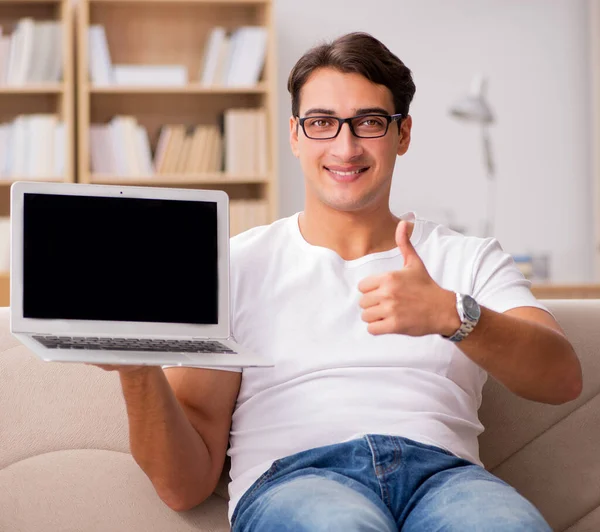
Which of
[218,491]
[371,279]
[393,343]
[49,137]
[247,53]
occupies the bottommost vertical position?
[218,491]

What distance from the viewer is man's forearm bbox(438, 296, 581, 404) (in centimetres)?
119

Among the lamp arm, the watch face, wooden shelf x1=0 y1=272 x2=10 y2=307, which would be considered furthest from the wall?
the watch face

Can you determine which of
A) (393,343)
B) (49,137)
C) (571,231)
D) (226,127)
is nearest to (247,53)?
(226,127)

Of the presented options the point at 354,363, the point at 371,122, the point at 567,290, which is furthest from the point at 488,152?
the point at 354,363

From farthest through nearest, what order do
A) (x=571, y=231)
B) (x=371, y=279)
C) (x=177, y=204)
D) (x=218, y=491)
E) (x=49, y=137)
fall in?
(x=571, y=231)
(x=49, y=137)
(x=218, y=491)
(x=177, y=204)
(x=371, y=279)

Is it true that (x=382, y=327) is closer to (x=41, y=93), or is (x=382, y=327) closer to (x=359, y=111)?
(x=359, y=111)

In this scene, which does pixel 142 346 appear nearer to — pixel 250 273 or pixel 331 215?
pixel 250 273

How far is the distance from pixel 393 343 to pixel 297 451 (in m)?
0.22

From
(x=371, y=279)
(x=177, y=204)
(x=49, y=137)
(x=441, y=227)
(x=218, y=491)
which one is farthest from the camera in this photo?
(x=49, y=137)

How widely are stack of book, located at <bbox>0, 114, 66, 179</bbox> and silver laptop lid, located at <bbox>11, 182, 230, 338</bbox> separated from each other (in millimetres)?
2721

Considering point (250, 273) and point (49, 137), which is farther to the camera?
point (49, 137)

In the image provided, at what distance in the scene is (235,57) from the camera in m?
3.99

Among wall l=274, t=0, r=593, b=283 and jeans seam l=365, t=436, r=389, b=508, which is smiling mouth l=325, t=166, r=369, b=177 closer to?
jeans seam l=365, t=436, r=389, b=508

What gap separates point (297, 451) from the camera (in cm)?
132
